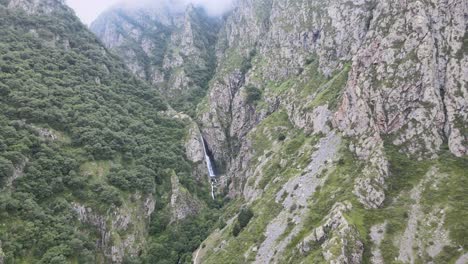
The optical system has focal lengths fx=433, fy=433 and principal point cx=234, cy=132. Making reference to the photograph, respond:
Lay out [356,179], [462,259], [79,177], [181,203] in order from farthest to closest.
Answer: [181,203], [79,177], [356,179], [462,259]

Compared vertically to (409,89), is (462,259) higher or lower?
lower

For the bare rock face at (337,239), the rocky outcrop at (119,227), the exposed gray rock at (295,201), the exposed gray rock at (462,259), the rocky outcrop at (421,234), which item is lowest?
the exposed gray rock at (462,259)

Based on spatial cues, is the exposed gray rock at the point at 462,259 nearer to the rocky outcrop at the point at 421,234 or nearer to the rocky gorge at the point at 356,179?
the rocky gorge at the point at 356,179

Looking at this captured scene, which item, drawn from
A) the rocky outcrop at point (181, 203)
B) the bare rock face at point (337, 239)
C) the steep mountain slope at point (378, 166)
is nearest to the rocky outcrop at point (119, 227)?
the rocky outcrop at point (181, 203)

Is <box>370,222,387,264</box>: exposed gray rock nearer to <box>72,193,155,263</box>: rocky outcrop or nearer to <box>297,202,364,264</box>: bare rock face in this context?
<box>297,202,364,264</box>: bare rock face

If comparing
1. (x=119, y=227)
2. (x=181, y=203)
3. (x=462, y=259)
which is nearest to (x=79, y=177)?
(x=119, y=227)

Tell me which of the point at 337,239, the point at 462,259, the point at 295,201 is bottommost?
the point at 462,259

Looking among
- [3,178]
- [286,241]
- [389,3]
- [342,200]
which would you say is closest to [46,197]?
[3,178]

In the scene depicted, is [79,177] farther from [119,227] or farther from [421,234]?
[421,234]

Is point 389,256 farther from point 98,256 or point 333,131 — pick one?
point 98,256
